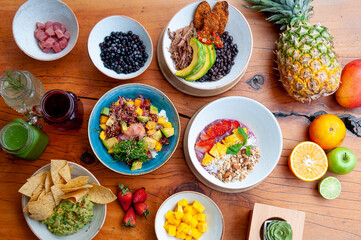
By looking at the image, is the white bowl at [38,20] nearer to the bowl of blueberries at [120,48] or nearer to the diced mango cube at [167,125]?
the bowl of blueberries at [120,48]

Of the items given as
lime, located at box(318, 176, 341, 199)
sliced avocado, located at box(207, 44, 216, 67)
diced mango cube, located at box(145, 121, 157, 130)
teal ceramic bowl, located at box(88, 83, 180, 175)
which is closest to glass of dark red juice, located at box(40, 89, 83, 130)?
teal ceramic bowl, located at box(88, 83, 180, 175)

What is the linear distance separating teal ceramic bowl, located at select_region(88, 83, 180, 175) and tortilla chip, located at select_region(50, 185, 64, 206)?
0.30 metres

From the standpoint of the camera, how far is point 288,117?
2.13 metres

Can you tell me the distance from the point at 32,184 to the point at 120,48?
3.34 feet

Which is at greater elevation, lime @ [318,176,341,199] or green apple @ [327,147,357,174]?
green apple @ [327,147,357,174]

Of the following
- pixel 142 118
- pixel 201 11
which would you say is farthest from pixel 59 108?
pixel 201 11

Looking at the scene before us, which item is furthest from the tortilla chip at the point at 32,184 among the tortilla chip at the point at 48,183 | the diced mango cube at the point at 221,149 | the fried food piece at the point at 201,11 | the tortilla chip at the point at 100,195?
the fried food piece at the point at 201,11

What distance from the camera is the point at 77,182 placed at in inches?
69.9

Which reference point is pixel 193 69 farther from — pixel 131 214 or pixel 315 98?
pixel 131 214

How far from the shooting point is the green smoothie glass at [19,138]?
1767 mm

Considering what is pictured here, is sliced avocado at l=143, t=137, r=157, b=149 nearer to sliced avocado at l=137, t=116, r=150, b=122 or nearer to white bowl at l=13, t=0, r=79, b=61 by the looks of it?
sliced avocado at l=137, t=116, r=150, b=122

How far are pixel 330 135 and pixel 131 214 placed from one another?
56.7 inches

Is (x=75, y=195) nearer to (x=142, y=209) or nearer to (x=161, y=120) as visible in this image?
(x=142, y=209)

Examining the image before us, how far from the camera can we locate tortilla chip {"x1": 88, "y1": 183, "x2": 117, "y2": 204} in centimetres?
177
